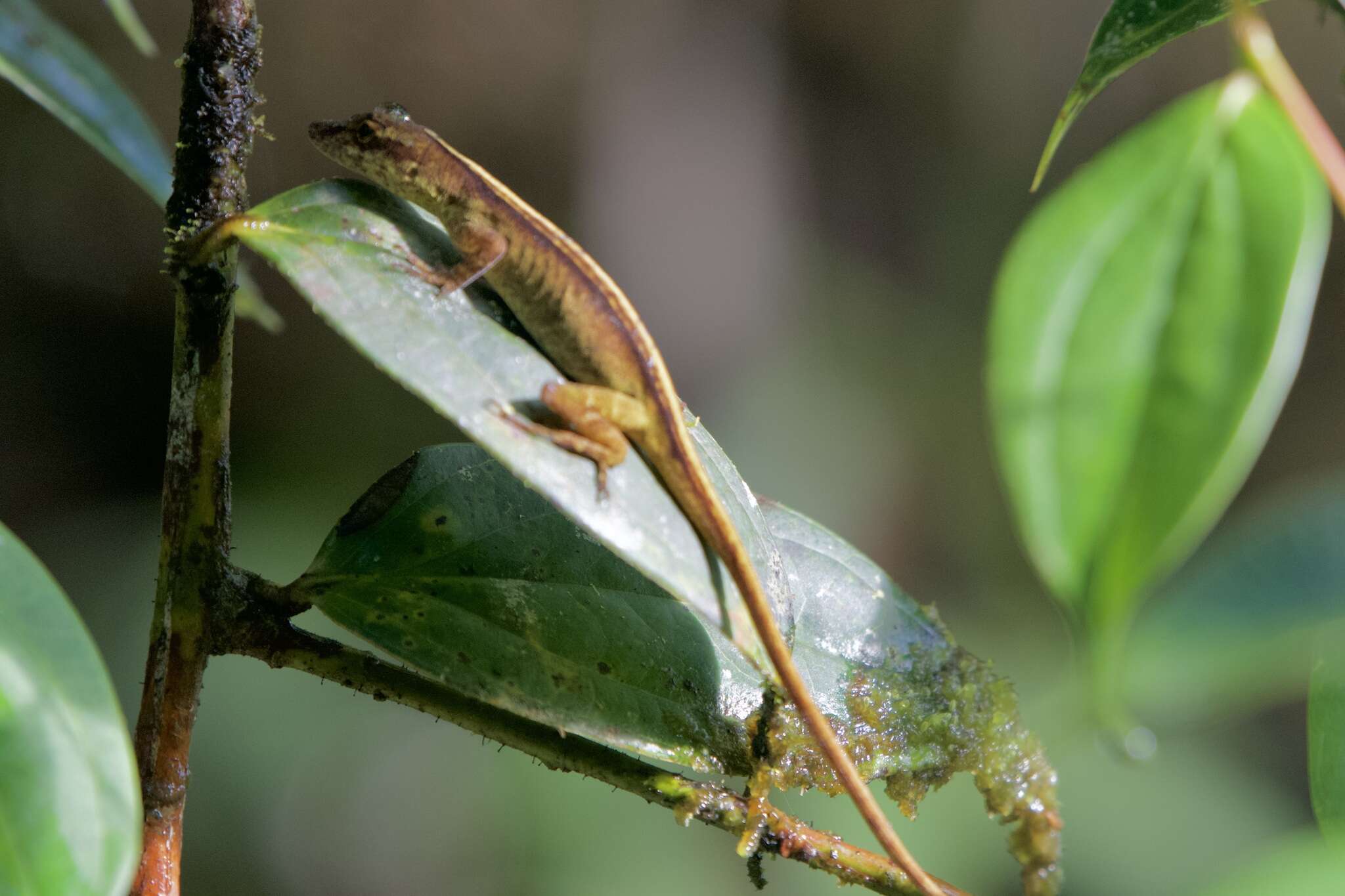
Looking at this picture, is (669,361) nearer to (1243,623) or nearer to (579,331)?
(579,331)

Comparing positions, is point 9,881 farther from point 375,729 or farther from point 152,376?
point 152,376

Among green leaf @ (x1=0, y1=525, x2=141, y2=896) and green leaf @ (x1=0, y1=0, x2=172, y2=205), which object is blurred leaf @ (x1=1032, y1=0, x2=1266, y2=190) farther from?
green leaf @ (x1=0, y1=0, x2=172, y2=205)

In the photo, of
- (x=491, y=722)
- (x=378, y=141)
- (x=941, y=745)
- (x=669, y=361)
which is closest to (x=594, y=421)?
(x=491, y=722)

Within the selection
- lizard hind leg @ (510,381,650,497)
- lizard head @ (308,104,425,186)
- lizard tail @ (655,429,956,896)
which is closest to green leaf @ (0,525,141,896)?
lizard hind leg @ (510,381,650,497)

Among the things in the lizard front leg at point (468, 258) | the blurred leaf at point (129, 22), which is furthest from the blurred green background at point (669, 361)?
the blurred leaf at point (129, 22)

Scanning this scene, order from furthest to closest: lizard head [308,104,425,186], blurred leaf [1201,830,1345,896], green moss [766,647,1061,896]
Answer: lizard head [308,104,425,186] → green moss [766,647,1061,896] → blurred leaf [1201,830,1345,896]

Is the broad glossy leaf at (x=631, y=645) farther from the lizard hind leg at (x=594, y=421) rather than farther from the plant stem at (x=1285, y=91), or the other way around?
the plant stem at (x=1285, y=91)

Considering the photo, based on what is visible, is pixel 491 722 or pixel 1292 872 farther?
pixel 491 722

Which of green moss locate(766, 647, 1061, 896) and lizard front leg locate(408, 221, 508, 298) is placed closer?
lizard front leg locate(408, 221, 508, 298)
